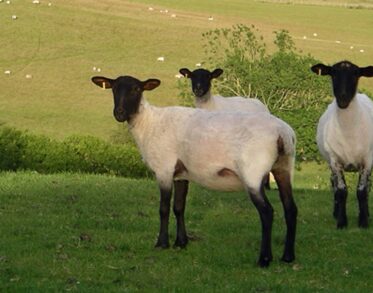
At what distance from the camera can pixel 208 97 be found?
21719mm

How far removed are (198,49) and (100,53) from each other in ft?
23.3

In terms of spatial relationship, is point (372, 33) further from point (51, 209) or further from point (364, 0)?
point (51, 209)

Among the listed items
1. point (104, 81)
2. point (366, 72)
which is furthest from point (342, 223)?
point (104, 81)

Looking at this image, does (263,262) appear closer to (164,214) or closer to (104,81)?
(164,214)

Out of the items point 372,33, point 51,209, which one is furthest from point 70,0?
point 51,209

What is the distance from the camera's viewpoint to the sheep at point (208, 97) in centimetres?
2164

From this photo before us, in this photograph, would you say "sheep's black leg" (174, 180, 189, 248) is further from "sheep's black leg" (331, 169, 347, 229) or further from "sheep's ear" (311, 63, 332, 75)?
"sheep's ear" (311, 63, 332, 75)

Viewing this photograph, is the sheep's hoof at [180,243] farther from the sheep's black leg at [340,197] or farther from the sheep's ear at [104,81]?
the sheep's black leg at [340,197]

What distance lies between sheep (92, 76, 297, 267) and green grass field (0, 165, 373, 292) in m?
0.65

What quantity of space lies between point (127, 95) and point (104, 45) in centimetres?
5208

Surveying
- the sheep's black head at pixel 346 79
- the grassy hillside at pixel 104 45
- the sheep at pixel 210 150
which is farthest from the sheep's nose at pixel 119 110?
the grassy hillside at pixel 104 45

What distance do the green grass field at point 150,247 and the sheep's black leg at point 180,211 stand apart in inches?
6.3

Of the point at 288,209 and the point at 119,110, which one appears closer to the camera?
the point at 288,209

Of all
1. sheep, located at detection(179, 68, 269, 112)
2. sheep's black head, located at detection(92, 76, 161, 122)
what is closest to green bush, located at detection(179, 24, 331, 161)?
sheep, located at detection(179, 68, 269, 112)
